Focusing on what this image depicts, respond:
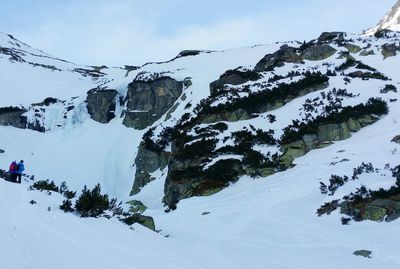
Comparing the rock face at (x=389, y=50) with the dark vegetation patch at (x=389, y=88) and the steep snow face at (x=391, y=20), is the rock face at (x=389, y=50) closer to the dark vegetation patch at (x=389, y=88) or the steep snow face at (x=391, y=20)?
the dark vegetation patch at (x=389, y=88)

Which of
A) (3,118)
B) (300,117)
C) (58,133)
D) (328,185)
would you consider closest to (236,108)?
(300,117)

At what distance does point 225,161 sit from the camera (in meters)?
23.2

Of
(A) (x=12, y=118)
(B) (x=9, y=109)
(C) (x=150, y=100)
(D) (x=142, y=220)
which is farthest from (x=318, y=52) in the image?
(D) (x=142, y=220)

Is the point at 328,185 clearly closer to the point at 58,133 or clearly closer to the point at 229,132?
the point at 229,132

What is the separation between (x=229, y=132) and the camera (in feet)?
88.5

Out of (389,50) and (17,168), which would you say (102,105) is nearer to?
(389,50)

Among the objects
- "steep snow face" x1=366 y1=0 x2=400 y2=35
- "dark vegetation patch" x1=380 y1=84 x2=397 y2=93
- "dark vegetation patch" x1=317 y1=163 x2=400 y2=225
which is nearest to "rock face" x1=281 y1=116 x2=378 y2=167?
"dark vegetation patch" x1=380 y1=84 x2=397 y2=93

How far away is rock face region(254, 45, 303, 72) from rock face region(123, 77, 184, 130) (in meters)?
8.55

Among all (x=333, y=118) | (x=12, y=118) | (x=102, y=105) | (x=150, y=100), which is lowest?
(x=12, y=118)

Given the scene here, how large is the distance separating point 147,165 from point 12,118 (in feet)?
73.6

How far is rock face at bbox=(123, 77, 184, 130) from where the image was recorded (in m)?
45.7

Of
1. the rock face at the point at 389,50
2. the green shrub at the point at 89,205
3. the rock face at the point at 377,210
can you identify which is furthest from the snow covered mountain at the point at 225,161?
the green shrub at the point at 89,205

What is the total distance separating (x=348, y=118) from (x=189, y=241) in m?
14.6

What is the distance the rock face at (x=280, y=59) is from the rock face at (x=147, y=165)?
13516 millimetres
